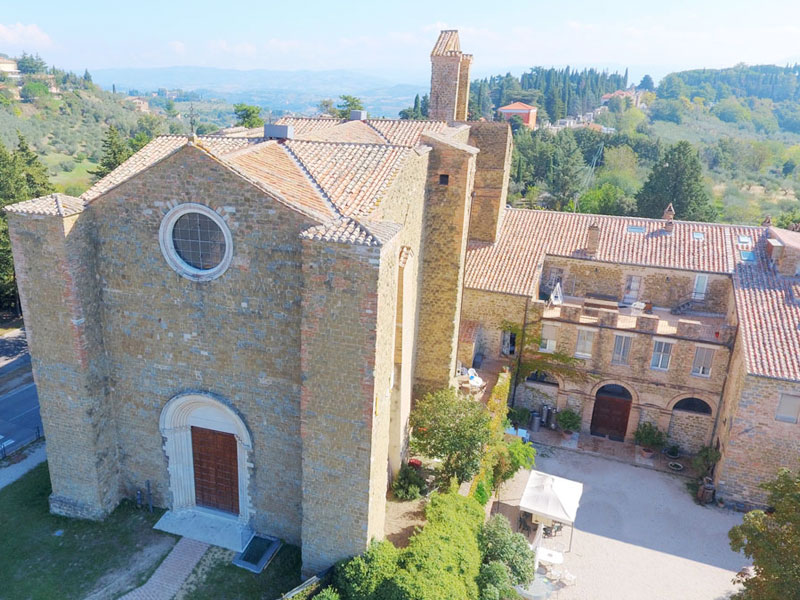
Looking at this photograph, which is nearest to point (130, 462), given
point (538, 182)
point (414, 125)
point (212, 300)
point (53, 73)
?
point (212, 300)

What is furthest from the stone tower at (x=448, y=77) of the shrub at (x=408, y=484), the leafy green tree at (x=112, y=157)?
the leafy green tree at (x=112, y=157)

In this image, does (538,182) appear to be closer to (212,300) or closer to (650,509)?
(650,509)

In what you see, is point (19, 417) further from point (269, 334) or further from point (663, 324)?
point (663, 324)

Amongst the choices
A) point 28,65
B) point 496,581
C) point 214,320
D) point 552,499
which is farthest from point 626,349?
point 28,65

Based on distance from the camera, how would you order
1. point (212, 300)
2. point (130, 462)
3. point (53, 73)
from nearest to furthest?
point (212, 300) < point (130, 462) < point (53, 73)

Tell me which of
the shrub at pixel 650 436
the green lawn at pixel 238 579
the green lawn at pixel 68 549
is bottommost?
the shrub at pixel 650 436

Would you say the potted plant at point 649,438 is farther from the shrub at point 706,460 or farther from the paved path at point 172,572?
the paved path at point 172,572
